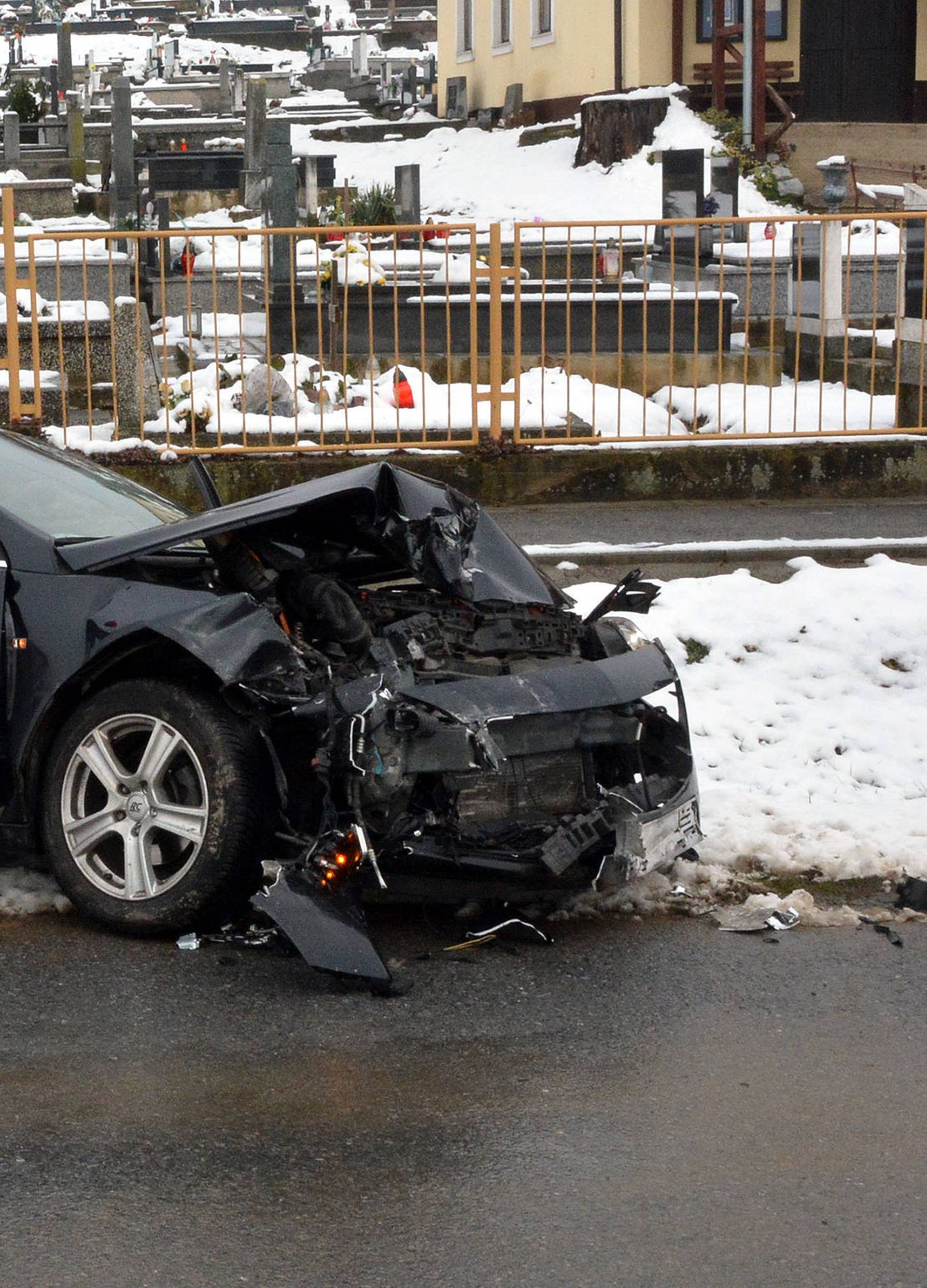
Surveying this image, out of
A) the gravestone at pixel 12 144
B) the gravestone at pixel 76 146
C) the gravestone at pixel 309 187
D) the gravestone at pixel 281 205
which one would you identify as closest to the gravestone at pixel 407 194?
the gravestone at pixel 281 205

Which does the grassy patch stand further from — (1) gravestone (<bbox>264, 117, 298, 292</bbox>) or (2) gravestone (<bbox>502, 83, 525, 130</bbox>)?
(2) gravestone (<bbox>502, 83, 525, 130</bbox>)

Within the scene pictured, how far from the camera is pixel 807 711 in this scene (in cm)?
693

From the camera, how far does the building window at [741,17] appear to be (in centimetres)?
3072

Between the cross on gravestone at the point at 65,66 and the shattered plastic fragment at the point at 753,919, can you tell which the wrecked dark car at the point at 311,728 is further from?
the cross on gravestone at the point at 65,66

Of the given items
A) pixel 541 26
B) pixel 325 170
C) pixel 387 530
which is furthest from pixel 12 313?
pixel 541 26

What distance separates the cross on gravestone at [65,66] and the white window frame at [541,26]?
11.9m

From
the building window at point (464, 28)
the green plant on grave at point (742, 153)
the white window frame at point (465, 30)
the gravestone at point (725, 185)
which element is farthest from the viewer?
the building window at point (464, 28)

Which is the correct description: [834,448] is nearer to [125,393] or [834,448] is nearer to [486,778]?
[125,393]

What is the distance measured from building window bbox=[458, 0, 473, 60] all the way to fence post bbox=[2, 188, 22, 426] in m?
31.8

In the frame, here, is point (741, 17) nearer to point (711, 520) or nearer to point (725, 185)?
point (725, 185)

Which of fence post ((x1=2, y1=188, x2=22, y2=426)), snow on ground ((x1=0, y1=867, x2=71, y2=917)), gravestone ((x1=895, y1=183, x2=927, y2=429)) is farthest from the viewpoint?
gravestone ((x1=895, y1=183, x2=927, y2=429))

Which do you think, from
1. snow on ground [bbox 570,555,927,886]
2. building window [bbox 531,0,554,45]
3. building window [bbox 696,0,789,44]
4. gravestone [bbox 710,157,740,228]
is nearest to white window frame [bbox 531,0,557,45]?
building window [bbox 531,0,554,45]

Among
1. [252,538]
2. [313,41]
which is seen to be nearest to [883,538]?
[252,538]

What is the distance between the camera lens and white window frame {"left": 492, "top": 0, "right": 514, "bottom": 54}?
123 feet
